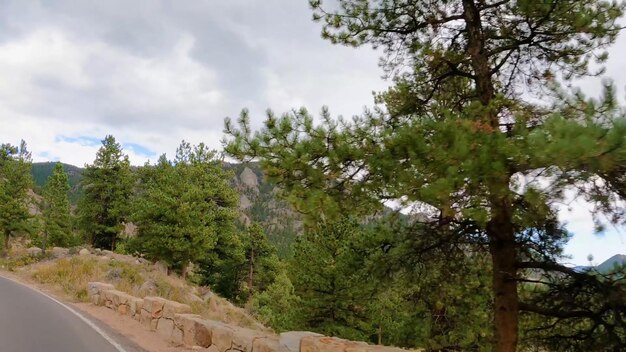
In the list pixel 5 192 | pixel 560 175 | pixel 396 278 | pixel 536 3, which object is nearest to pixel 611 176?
pixel 560 175

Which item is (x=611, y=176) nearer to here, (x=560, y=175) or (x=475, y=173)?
(x=560, y=175)

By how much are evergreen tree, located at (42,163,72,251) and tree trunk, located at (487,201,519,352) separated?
44.2 metres

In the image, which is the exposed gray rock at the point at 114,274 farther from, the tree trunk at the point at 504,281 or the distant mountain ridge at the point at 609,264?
the distant mountain ridge at the point at 609,264

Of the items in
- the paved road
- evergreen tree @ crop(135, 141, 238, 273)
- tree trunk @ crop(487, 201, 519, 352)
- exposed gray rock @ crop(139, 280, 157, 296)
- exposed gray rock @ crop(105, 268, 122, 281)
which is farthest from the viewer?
evergreen tree @ crop(135, 141, 238, 273)

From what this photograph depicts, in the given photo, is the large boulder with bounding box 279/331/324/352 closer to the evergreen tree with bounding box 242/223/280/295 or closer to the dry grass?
the dry grass

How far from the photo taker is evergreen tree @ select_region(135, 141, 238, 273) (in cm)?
3062

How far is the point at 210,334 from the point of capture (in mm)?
8625

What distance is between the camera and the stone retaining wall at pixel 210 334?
6.45m

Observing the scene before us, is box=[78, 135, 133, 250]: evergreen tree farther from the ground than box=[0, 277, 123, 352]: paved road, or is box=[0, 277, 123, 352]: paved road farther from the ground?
box=[78, 135, 133, 250]: evergreen tree

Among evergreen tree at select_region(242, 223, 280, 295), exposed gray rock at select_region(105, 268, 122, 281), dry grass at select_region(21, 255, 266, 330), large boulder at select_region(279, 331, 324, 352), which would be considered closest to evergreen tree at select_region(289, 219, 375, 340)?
dry grass at select_region(21, 255, 266, 330)

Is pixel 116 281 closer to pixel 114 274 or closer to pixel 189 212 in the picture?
pixel 114 274

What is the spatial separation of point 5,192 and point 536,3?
47.3 meters

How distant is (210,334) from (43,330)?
400 cm

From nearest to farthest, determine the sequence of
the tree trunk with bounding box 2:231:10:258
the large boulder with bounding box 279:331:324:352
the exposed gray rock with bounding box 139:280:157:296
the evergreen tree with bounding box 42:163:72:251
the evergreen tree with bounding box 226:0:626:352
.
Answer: the evergreen tree with bounding box 226:0:626:352
the large boulder with bounding box 279:331:324:352
the exposed gray rock with bounding box 139:280:157:296
the tree trunk with bounding box 2:231:10:258
the evergreen tree with bounding box 42:163:72:251
